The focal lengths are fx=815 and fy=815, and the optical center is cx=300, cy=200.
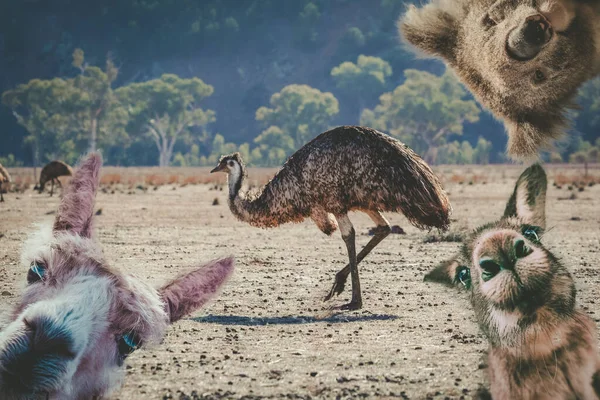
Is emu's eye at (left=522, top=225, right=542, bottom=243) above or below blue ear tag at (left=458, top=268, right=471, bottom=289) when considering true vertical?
above

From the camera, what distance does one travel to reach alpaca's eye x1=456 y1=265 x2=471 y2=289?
2.50 meters

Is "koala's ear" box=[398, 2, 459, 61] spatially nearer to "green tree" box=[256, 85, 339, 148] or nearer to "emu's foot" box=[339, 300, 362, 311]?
"emu's foot" box=[339, 300, 362, 311]

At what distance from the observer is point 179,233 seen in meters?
14.4

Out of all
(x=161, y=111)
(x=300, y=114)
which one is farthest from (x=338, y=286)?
(x=300, y=114)

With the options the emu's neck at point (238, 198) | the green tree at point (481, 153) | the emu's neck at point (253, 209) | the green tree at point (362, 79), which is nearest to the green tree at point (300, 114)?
the green tree at point (362, 79)

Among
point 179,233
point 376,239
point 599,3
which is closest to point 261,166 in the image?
point 179,233

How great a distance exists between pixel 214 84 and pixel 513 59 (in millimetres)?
124783

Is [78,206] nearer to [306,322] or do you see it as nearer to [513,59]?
[513,59]

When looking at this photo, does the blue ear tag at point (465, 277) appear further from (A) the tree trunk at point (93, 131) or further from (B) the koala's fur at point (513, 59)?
(A) the tree trunk at point (93, 131)

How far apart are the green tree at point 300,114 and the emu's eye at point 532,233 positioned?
89.3 metres

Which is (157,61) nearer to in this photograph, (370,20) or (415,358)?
(370,20)

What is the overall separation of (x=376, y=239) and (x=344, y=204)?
78 cm

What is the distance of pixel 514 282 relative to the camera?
218 centimetres

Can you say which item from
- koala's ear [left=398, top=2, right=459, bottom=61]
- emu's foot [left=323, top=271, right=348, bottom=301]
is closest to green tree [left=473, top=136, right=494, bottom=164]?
emu's foot [left=323, top=271, right=348, bottom=301]
